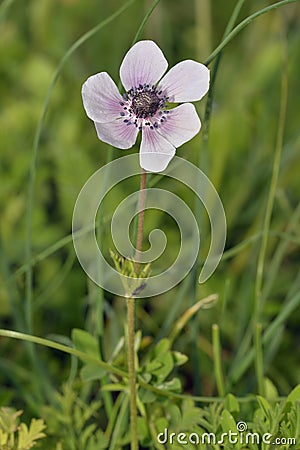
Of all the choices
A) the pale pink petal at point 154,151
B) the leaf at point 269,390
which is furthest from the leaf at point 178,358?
the pale pink petal at point 154,151

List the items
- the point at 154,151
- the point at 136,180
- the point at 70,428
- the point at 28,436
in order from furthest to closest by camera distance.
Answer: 1. the point at 136,180
2. the point at 70,428
3. the point at 28,436
4. the point at 154,151

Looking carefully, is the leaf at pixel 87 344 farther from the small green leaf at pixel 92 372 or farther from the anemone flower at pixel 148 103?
the anemone flower at pixel 148 103

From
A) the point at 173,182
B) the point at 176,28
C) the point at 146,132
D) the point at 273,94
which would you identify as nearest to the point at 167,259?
the point at 173,182

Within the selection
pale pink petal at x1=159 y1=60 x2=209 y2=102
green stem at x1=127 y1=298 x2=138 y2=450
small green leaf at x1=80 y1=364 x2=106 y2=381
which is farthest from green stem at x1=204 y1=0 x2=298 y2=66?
small green leaf at x1=80 y1=364 x2=106 y2=381

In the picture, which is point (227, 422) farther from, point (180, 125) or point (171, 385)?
point (180, 125)

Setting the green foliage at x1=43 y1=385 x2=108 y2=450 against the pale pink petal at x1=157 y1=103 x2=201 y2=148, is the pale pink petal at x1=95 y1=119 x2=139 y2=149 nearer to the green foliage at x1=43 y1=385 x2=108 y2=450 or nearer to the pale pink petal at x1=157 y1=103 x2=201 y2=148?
the pale pink petal at x1=157 y1=103 x2=201 y2=148

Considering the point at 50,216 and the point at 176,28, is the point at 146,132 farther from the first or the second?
the point at 176,28

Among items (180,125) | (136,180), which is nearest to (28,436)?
(180,125)

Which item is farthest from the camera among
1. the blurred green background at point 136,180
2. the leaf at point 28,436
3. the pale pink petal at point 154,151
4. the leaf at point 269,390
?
the blurred green background at point 136,180
